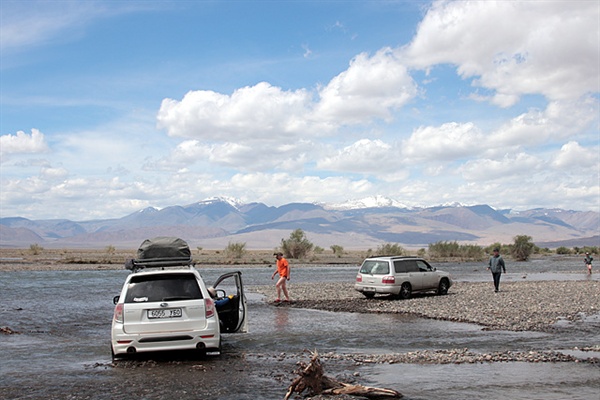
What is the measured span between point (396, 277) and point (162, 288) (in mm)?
14786

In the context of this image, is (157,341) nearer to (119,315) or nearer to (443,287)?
(119,315)

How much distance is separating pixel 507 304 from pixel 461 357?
36.2 feet

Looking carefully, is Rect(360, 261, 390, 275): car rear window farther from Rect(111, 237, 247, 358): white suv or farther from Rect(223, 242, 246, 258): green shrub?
Rect(223, 242, 246, 258): green shrub

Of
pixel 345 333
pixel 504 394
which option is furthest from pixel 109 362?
pixel 504 394

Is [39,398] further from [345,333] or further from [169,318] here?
[345,333]

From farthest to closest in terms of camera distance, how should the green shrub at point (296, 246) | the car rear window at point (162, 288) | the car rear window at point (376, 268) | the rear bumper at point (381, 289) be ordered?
the green shrub at point (296, 246) → the car rear window at point (376, 268) → the rear bumper at point (381, 289) → the car rear window at point (162, 288)

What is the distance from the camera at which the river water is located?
9.75 meters

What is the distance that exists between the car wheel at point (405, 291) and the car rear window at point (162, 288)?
1476cm

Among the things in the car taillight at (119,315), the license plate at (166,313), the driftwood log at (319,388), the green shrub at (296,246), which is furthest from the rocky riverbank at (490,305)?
the green shrub at (296,246)

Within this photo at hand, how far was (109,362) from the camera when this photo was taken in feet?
40.8

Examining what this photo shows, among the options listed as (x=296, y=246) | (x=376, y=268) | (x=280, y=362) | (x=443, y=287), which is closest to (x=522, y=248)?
(x=296, y=246)

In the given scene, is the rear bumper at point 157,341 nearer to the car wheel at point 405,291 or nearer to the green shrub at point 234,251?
the car wheel at point 405,291

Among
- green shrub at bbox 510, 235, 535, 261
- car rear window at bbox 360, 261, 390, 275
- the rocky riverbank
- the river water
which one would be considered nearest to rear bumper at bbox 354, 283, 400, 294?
the rocky riverbank

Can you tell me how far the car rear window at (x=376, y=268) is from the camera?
25.3m
